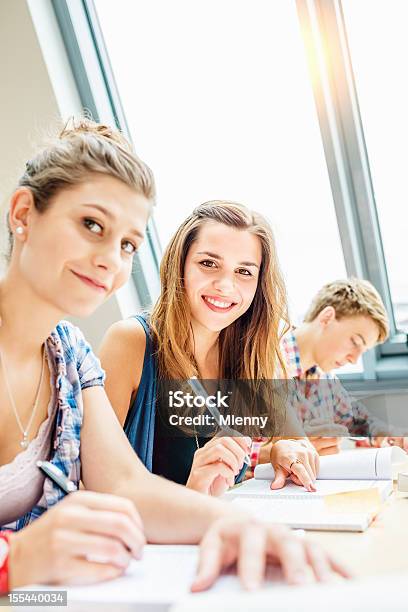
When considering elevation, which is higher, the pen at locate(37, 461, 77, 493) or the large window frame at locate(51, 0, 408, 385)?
the large window frame at locate(51, 0, 408, 385)

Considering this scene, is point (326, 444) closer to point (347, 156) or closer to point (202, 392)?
point (202, 392)

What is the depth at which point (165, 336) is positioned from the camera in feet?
4.89

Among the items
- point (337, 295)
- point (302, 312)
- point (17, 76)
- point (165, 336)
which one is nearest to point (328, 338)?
point (337, 295)

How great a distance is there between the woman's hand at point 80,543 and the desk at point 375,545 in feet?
0.86

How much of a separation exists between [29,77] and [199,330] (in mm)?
1214

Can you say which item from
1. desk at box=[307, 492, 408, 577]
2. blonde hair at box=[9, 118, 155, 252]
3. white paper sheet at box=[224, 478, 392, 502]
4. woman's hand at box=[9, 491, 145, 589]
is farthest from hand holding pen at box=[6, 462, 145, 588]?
white paper sheet at box=[224, 478, 392, 502]

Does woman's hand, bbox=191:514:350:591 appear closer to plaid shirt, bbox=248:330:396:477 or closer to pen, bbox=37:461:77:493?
pen, bbox=37:461:77:493

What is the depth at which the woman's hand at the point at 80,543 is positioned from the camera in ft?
1.92

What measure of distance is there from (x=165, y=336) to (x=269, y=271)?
28 cm

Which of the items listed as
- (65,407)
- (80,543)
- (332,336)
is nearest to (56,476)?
(65,407)

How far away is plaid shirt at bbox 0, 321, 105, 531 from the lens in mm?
931

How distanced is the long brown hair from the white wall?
871mm

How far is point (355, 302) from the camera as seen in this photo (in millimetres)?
2242

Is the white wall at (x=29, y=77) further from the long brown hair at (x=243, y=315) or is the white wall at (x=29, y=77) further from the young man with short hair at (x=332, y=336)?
the young man with short hair at (x=332, y=336)
